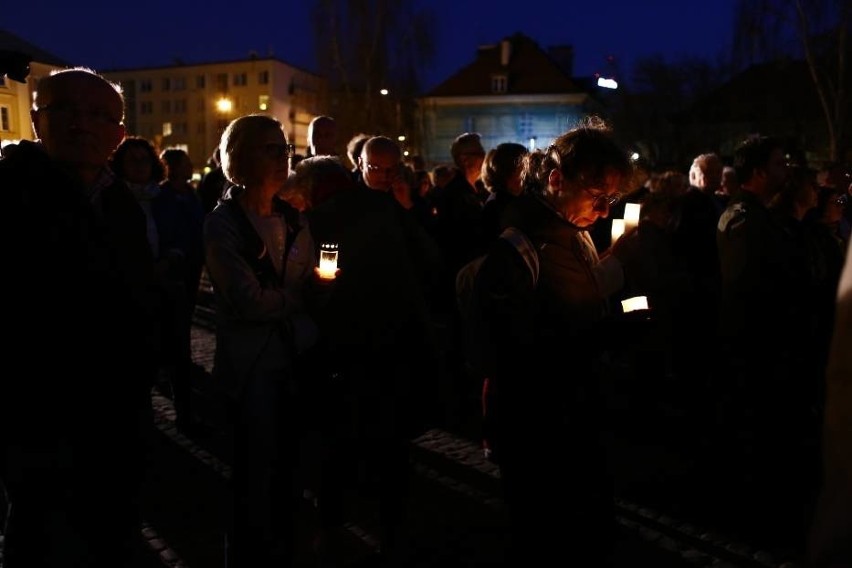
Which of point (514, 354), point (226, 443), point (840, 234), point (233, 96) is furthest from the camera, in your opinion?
point (233, 96)

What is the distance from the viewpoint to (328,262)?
310 cm

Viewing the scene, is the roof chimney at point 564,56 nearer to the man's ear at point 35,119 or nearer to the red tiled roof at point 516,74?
the red tiled roof at point 516,74

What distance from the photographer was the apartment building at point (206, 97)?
7681 cm

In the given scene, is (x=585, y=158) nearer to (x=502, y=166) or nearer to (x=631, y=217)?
(x=631, y=217)

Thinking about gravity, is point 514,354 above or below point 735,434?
above

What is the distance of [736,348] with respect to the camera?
5.24 m

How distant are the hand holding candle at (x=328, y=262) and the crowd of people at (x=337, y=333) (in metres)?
0.04

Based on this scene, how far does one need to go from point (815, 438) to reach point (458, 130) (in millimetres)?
48787

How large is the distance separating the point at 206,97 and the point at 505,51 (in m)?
43.4

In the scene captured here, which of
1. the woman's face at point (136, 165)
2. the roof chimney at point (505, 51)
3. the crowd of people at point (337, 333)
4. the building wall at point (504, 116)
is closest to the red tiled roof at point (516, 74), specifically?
the roof chimney at point (505, 51)

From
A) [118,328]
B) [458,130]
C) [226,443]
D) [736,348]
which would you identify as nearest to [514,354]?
[118,328]

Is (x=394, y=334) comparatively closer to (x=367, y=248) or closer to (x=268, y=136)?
(x=367, y=248)

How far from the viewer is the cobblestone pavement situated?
3867mm

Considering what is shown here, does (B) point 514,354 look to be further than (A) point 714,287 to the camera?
No
